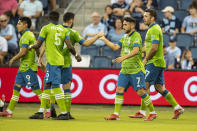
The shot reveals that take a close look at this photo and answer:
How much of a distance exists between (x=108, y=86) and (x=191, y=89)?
2.45m

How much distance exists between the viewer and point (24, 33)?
1073 cm

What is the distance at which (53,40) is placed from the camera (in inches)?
395

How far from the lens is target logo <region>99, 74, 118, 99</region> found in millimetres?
14516

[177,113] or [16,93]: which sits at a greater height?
[16,93]

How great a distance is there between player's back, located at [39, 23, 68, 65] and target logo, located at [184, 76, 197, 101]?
551cm

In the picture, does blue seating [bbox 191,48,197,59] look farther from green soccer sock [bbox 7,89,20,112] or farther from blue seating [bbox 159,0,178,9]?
green soccer sock [bbox 7,89,20,112]

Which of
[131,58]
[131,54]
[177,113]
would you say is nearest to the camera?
[131,54]

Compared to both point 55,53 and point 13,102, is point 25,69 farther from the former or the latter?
point 55,53

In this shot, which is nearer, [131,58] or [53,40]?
[53,40]

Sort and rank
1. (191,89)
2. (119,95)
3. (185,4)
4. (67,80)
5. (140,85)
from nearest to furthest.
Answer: (119,95), (140,85), (67,80), (191,89), (185,4)

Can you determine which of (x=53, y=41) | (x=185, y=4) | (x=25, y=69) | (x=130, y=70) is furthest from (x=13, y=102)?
(x=185, y=4)

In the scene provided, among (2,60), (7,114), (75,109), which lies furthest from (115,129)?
(2,60)

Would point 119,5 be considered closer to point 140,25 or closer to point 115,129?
point 140,25

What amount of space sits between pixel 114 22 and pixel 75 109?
4258mm
